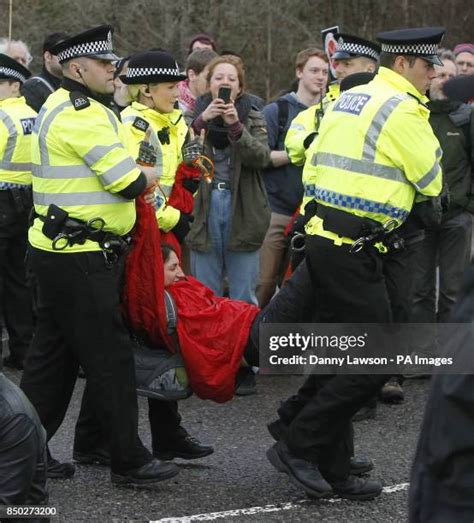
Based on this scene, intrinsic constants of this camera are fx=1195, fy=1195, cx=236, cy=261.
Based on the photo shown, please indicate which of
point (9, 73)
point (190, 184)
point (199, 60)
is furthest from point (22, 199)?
point (190, 184)

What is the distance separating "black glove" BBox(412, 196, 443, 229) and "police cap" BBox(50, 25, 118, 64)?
155cm

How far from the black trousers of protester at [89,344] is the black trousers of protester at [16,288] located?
2.52 meters

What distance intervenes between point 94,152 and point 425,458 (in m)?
2.92

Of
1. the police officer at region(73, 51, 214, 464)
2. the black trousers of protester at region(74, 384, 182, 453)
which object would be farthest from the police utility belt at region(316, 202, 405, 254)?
the black trousers of protester at region(74, 384, 182, 453)

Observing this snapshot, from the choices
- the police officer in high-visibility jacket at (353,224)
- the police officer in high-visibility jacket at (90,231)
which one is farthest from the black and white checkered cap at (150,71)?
the police officer in high-visibility jacket at (353,224)

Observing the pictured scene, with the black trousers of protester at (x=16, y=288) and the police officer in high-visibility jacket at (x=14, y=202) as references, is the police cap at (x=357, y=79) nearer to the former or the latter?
the police officer in high-visibility jacket at (x=14, y=202)

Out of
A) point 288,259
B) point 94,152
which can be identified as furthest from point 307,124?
point 94,152

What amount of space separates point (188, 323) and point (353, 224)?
0.94m

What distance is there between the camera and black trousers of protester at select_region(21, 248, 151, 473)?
17.3 ft

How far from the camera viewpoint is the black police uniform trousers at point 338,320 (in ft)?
17.4

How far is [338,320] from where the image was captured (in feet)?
17.9

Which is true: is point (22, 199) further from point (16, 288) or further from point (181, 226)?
point (181, 226)

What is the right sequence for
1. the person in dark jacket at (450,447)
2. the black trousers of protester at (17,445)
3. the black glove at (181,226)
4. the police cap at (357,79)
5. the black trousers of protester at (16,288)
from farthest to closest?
the black trousers of protester at (16,288)
the police cap at (357,79)
the black glove at (181,226)
the black trousers of protester at (17,445)
the person in dark jacket at (450,447)

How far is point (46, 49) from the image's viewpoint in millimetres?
8719
